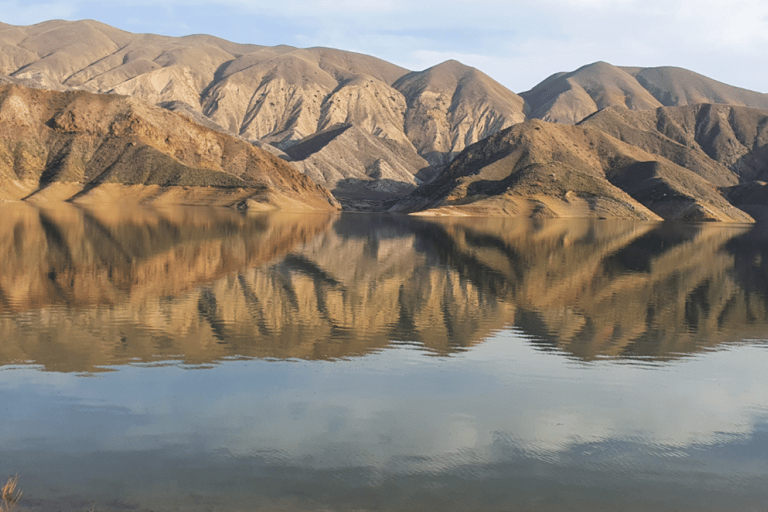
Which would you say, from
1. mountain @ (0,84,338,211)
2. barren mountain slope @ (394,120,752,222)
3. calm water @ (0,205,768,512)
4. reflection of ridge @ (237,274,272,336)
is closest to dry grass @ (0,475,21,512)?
calm water @ (0,205,768,512)

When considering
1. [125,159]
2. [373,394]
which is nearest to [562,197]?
[125,159]

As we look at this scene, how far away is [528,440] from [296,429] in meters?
4.54

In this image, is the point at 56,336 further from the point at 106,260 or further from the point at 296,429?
the point at 106,260

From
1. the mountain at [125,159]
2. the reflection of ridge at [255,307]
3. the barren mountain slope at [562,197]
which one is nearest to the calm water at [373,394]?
the reflection of ridge at [255,307]

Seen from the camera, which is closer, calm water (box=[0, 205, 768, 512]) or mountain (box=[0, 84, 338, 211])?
calm water (box=[0, 205, 768, 512])

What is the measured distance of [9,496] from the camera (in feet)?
33.4

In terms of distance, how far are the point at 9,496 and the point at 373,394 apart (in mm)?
8099

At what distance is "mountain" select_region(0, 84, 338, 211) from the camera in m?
162

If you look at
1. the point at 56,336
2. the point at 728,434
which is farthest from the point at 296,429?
the point at 56,336

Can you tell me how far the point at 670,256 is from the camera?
60375 mm

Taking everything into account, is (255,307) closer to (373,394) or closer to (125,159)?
(373,394)

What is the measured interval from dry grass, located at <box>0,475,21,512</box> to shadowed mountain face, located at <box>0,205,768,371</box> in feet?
24.8

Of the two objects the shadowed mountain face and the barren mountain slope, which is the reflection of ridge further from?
the barren mountain slope

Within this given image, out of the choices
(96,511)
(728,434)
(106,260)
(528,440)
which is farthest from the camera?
(106,260)
